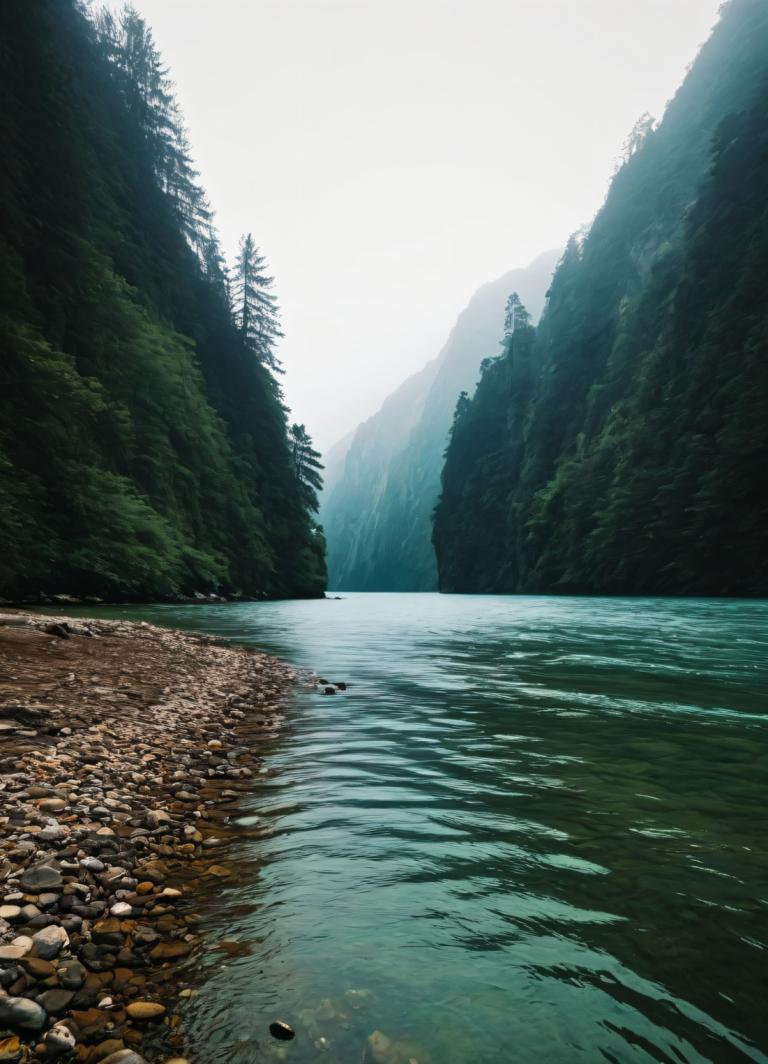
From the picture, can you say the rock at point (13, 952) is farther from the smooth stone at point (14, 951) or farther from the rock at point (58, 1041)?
the rock at point (58, 1041)

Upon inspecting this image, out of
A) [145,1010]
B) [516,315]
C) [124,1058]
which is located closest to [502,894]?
[145,1010]

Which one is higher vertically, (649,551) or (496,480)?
(496,480)

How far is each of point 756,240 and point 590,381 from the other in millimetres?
23343

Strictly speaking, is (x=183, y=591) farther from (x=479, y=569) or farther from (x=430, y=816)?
(x=479, y=569)

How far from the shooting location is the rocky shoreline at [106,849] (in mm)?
2209

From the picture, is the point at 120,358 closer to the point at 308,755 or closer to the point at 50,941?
the point at 308,755

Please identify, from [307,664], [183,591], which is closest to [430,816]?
[307,664]

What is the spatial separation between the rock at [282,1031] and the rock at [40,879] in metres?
1.41

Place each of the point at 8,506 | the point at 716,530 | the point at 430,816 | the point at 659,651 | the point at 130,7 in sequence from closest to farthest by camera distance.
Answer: the point at 430,816 < the point at 659,651 < the point at 8,506 < the point at 716,530 < the point at 130,7

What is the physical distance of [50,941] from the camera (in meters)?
2.53

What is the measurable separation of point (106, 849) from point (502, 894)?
2.26 m

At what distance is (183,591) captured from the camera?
34.5 meters

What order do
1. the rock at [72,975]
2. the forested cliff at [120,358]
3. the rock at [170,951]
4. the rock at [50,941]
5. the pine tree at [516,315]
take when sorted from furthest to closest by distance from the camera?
the pine tree at [516,315] → the forested cliff at [120,358] → the rock at [170,951] → the rock at [50,941] → the rock at [72,975]

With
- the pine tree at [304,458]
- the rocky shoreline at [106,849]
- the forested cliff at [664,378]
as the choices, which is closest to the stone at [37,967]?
the rocky shoreline at [106,849]
